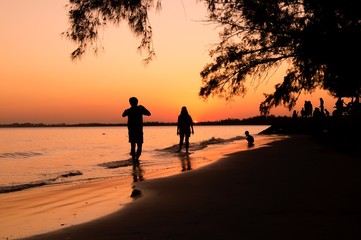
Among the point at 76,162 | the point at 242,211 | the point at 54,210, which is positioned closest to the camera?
the point at 242,211

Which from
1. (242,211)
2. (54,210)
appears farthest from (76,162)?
(242,211)

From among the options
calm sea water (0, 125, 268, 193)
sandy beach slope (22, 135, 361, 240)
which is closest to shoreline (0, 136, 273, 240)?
sandy beach slope (22, 135, 361, 240)

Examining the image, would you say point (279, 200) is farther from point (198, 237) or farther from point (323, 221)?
point (198, 237)

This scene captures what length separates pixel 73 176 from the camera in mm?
14023

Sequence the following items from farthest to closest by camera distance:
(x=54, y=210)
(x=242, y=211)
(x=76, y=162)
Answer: (x=76, y=162)
(x=54, y=210)
(x=242, y=211)

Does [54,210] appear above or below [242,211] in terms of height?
below

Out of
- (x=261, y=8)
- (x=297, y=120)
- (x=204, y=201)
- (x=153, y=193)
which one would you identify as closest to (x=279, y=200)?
(x=204, y=201)

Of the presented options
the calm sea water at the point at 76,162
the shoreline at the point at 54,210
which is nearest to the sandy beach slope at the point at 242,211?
the shoreline at the point at 54,210

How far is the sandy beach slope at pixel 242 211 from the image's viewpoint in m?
4.13

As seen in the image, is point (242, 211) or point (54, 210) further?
point (54, 210)

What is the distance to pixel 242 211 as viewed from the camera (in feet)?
16.5

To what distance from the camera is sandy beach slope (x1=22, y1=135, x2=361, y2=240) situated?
4129 mm

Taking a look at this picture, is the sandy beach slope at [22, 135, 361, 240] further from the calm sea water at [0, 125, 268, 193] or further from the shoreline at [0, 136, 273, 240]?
the calm sea water at [0, 125, 268, 193]

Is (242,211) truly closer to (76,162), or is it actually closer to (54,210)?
(54,210)
